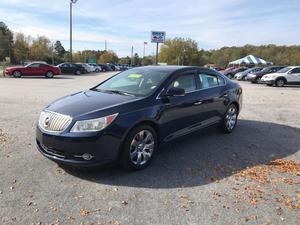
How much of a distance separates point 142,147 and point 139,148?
0.06 metres

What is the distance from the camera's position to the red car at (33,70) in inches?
1107

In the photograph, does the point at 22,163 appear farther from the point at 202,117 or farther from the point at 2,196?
the point at 202,117

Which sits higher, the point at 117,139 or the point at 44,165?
the point at 117,139

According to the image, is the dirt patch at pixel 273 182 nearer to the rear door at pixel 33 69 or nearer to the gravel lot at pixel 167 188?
the gravel lot at pixel 167 188

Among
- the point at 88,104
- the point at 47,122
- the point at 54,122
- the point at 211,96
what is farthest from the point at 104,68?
the point at 54,122

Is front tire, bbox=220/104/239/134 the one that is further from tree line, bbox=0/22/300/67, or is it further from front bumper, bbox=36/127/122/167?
tree line, bbox=0/22/300/67

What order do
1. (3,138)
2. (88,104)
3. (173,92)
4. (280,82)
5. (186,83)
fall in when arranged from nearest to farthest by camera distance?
(88,104) < (173,92) < (186,83) < (3,138) < (280,82)

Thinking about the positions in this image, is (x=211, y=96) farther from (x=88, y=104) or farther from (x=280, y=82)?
(x=280, y=82)

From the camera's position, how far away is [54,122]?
4391 mm

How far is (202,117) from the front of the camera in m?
6.07

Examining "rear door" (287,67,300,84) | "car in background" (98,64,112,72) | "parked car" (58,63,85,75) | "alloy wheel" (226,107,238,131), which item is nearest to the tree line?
"car in background" (98,64,112,72)

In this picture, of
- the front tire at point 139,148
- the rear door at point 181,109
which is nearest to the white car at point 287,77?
the rear door at point 181,109

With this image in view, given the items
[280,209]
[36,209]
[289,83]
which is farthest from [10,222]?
[289,83]

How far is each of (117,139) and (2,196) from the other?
161cm
